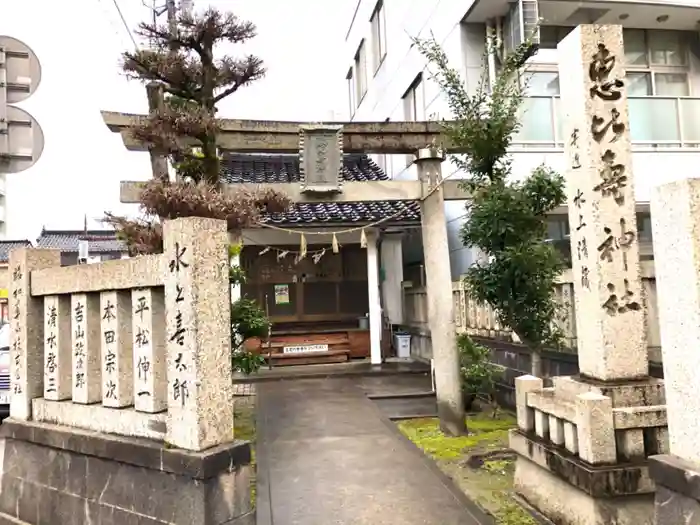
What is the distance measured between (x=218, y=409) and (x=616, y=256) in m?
3.79

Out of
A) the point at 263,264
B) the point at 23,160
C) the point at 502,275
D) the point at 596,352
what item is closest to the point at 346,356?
the point at 263,264

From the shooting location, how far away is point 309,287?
15.7 m

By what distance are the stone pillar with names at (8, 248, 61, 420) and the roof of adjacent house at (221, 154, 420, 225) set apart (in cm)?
547

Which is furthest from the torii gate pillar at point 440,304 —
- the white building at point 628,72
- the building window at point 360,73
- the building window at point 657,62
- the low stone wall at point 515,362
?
the building window at point 360,73

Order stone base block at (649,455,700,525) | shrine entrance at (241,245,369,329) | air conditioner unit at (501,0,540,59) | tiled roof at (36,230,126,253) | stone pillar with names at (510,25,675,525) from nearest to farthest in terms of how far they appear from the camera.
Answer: stone base block at (649,455,700,525) → stone pillar with names at (510,25,675,525) → air conditioner unit at (501,0,540,59) → shrine entrance at (241,245,369,329) → tiled roof at (36,230,126,253)

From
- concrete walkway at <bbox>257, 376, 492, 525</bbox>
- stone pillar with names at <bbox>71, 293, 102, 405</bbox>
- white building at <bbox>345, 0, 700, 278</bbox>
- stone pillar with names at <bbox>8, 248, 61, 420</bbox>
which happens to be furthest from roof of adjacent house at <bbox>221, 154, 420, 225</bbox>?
stone pillar with names at <bbox>71, 293, 102, 405</bbox>

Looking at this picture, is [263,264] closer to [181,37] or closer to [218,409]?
[181,37]

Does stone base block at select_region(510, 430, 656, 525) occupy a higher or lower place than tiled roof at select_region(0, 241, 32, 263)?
lower

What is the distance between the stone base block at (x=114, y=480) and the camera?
156 inches

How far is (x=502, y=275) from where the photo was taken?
6.29 meters

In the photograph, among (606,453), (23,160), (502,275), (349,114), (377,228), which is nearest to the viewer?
(23,160)

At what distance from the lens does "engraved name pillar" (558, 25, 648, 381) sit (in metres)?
4.93

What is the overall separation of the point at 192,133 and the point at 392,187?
123 inches

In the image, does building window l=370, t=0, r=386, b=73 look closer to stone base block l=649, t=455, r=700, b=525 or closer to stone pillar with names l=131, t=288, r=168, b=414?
stone pillar with names l=131, t=288, r=168, b=414
